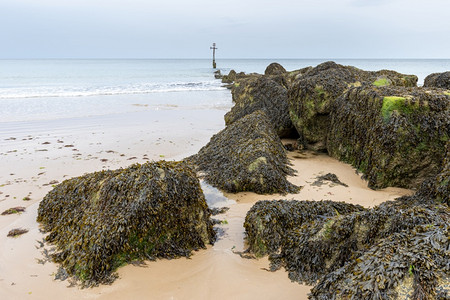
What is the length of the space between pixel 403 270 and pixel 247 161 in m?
3.87

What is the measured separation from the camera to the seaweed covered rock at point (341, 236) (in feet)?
9.30

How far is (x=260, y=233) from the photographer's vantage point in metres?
3.64

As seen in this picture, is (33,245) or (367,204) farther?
(367,204)

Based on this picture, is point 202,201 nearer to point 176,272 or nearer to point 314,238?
point 176,272

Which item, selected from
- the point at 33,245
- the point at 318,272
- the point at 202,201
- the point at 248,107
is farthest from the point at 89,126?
the point at 318,272

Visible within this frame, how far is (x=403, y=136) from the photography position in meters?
5.34

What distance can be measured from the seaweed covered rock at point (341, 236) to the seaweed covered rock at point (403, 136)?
257cm

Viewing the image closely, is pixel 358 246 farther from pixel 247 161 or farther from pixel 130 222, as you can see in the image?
pixel 247 161

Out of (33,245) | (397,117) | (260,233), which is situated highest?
(397,117)

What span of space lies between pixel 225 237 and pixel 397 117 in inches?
151

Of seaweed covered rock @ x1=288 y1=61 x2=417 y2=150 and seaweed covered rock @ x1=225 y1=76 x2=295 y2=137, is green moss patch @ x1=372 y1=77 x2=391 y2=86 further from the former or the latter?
seaweed covered rock @ x1=225 y1=76 x2=295 y2=137

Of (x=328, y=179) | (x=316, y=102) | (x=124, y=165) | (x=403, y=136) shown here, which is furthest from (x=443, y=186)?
(x=124, y=165)

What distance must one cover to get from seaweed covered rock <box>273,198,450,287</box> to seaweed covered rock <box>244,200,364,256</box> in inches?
6.9

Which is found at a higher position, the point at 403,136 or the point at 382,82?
the point at 382,82
